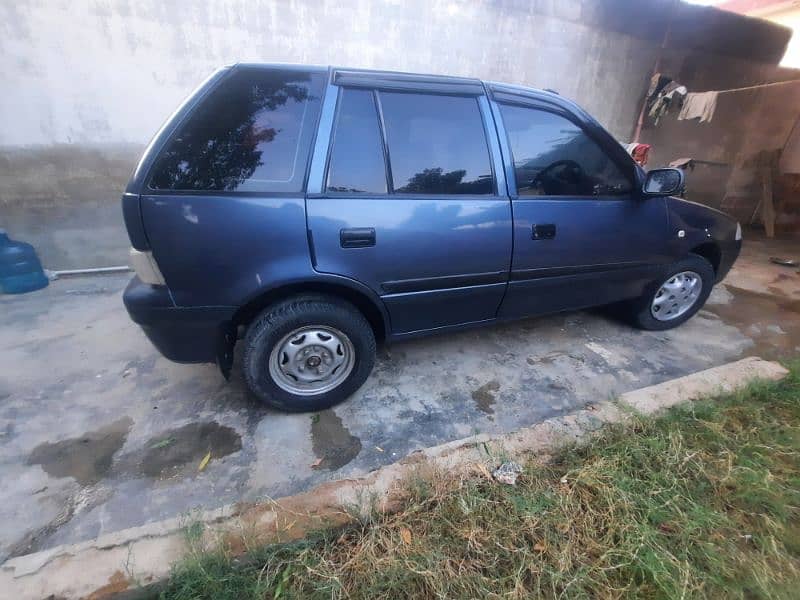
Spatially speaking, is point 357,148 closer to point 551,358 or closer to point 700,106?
point 551,358

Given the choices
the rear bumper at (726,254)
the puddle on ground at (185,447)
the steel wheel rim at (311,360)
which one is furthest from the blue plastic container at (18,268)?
the rear bumper at (726,254)

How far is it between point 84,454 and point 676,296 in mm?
4297

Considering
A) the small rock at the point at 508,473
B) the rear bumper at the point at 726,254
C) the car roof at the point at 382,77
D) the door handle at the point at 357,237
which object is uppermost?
the car roof at the point at 382,77

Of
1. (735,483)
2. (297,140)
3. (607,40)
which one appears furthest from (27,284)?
(607,40)

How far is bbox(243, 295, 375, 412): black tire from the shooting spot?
1957 mm

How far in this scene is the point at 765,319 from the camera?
3555mm

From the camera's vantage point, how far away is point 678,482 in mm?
1729

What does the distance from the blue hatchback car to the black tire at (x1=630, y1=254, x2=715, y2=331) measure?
0.55m

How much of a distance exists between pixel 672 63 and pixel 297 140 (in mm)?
7638

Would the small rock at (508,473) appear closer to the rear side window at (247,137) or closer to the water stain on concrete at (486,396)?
the water stain on concrete at (486,396)

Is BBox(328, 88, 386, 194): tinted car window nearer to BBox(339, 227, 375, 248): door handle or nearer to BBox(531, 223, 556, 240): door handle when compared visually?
BBox(339, 227, 375, 248): door handle

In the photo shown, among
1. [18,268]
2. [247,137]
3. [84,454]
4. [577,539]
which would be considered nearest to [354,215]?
[247,137]

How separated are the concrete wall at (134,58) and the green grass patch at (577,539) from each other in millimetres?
4695

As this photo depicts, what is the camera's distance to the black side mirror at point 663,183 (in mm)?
2475
